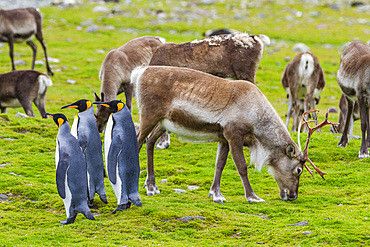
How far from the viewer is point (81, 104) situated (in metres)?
9.44

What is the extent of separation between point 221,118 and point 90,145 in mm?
2557

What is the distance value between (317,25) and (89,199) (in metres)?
42.2

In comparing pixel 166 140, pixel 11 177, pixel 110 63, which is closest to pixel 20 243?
pixel 11 177

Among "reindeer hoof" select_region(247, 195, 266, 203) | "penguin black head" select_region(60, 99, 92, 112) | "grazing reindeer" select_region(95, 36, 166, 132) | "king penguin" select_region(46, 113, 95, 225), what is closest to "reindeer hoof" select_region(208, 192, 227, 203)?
"reindeer hoof" select_region(247, 195, 266, 203)

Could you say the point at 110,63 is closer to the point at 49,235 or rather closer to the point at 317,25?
the point at 49,235

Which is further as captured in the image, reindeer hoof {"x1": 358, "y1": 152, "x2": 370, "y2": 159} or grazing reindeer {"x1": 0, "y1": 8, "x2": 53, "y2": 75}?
grazing reindeer {"x1": 0, "y1": 8, "x2": 53, "y2": 75}

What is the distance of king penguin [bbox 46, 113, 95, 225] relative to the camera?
8.64 metres

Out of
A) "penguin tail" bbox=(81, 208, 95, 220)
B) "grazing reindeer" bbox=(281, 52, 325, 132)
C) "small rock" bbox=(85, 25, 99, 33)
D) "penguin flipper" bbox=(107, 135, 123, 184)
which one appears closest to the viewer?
"penguin tail" bbox=(81, 208, 95, 220)

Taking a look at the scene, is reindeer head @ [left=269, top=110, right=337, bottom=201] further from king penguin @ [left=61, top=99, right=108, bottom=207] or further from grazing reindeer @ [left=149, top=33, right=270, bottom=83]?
grazing reindeer @ [left=149, top=33, right=270, bottom=83]

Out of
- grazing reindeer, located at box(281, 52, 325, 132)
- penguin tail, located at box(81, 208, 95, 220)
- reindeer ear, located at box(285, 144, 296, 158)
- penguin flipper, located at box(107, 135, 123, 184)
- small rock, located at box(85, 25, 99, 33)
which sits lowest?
small rock, located at box(85, 25, 99, 33)

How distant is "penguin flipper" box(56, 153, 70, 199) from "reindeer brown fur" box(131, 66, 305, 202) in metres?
2.12

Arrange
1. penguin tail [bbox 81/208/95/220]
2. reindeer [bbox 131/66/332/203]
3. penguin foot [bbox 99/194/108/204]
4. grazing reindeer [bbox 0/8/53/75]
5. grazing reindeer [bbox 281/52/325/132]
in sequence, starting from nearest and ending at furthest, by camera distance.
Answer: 1. penguin tail [bbox 81/208/95/220]
2. penguin foot [bbox 99/194/108/204]
3. reindeer [bbox 131/66/332/203]
4. grazing reindeer [bbox 281/52/325/132]
5. grazing reindeer [bbox 0/8/53/75]

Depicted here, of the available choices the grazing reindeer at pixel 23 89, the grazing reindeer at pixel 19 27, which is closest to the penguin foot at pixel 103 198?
the grazing reindeer at pixel 23 89

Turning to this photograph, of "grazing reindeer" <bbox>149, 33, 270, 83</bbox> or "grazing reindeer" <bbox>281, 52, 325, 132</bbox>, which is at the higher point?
"grazing reindeer" <bbox>149, 33, 270, 83</bbox>
